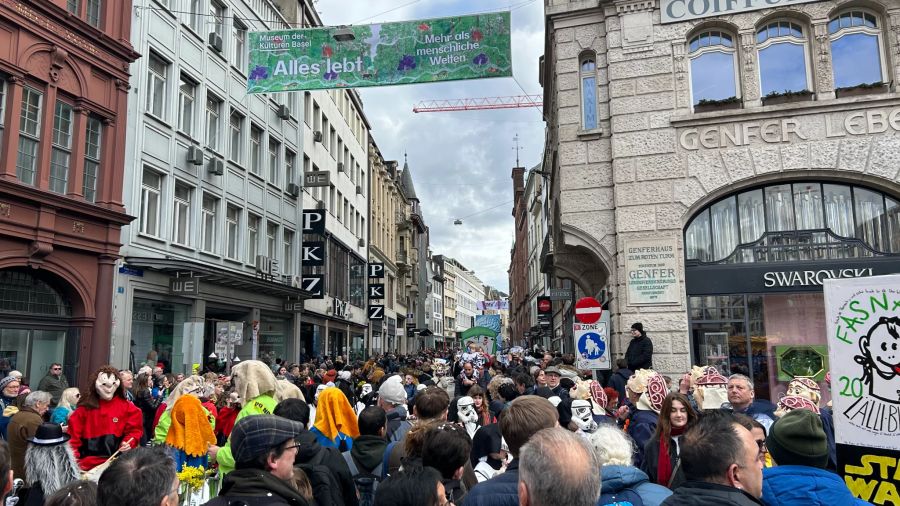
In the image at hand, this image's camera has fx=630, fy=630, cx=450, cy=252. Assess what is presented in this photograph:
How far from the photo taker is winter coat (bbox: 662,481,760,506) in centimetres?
273

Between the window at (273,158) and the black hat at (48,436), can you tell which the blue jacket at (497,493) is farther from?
the window at (273,158)

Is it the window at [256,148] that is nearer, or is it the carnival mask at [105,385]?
the carnival mask at [105,385]

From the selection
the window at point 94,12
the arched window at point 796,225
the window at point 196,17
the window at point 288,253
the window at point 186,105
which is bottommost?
the arched window at point 796,225

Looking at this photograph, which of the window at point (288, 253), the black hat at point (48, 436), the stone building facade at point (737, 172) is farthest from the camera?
the window at point (288, 253)

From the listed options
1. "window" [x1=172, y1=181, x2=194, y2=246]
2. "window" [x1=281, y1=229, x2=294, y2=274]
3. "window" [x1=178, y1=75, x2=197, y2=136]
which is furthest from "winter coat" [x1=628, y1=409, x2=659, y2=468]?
"window" [x1=281, y1=229, x2=294, y2=274]

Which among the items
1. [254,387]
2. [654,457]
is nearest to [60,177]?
[254,387]

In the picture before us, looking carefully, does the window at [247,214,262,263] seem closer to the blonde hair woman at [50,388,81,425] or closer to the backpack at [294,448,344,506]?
the blonde hair woman at [50,388,81,425]

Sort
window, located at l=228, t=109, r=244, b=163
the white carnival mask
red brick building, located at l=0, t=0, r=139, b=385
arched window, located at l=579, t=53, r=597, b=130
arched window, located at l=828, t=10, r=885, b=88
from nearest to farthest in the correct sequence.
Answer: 1. the white carnival mask
2. red brick building, located at l=0, t=0, r=139, b=385
3. arched window, located at l=828, t=10, r=885, b=88
4. arched window, located at l=579, t=53, r=597, b=130
5. window, located at l=228, t=109, r=244, b=163

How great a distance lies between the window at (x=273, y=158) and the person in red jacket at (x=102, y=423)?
20.0 m

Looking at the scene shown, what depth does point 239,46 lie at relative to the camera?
23.3 metres

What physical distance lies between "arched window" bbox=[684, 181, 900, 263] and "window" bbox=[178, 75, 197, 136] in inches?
585

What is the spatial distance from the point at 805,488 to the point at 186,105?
2022cm

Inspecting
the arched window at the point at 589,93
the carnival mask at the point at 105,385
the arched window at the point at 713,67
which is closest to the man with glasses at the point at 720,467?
the carnival mask at the point at 105,385

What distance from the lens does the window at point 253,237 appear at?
23691 millimetres
